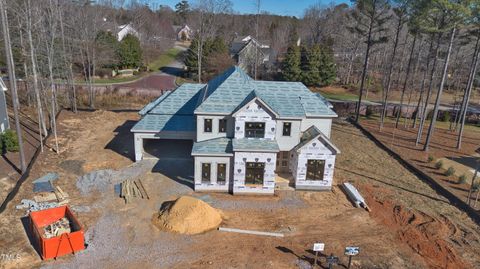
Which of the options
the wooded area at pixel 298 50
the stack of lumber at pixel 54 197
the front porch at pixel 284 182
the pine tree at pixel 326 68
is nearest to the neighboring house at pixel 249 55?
the wooded area at pixel 298 50

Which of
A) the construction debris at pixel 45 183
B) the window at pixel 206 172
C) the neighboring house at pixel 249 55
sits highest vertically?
the neighboring house at pixel 249 55

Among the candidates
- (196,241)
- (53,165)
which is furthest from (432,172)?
(53,165)

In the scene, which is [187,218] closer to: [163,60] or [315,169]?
[315,169]

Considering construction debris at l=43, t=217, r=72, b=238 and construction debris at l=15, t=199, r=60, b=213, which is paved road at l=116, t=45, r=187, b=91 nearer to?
construction debris at l=15, t=199, r=60, b=213

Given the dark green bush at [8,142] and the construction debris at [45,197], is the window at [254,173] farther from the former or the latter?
the dark green bush at [8,142]

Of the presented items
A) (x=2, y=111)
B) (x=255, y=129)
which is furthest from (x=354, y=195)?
(x=2, y=111)

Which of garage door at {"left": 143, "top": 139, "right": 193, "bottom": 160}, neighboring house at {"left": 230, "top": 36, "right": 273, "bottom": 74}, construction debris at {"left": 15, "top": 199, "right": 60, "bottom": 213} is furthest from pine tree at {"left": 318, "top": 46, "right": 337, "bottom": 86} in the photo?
construction debris at {"left": 15, "top": 199, "right": 60, "bottom": 213}
